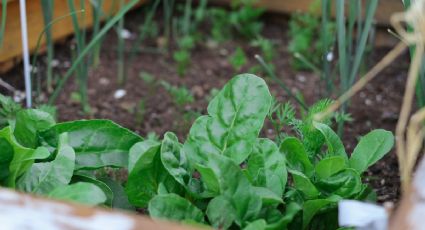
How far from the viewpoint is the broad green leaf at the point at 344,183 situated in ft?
3.89

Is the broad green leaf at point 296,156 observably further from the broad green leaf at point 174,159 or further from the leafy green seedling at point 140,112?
the leafy green seedling at point 140,112

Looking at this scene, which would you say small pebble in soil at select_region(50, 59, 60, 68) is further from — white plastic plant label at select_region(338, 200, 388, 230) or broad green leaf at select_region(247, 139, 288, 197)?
white plastic plant label at select_region(338, 200, 388, 230)

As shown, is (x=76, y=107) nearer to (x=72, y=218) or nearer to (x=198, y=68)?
(x=198, y=68)

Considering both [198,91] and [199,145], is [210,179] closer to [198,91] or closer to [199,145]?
[199,145]

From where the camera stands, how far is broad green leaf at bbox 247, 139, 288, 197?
1.19 meters

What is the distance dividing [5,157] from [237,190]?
0.40 m

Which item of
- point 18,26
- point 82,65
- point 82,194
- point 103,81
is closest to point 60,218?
point 82,194

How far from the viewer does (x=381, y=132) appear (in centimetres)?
128

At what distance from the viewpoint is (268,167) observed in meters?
1.21

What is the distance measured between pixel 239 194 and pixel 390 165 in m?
0.72

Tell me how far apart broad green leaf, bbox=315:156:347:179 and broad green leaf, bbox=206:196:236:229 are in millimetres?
187

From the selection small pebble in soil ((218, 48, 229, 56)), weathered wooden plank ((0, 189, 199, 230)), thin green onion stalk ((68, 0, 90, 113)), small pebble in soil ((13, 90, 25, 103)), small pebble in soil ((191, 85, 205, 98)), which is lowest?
small pebble in soil ((191, 85, 205, 98))

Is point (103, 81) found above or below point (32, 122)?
below

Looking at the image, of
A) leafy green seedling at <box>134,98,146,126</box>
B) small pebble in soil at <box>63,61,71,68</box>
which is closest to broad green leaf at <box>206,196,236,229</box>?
leafy green seedling at <box>134,98,146,126</box>
